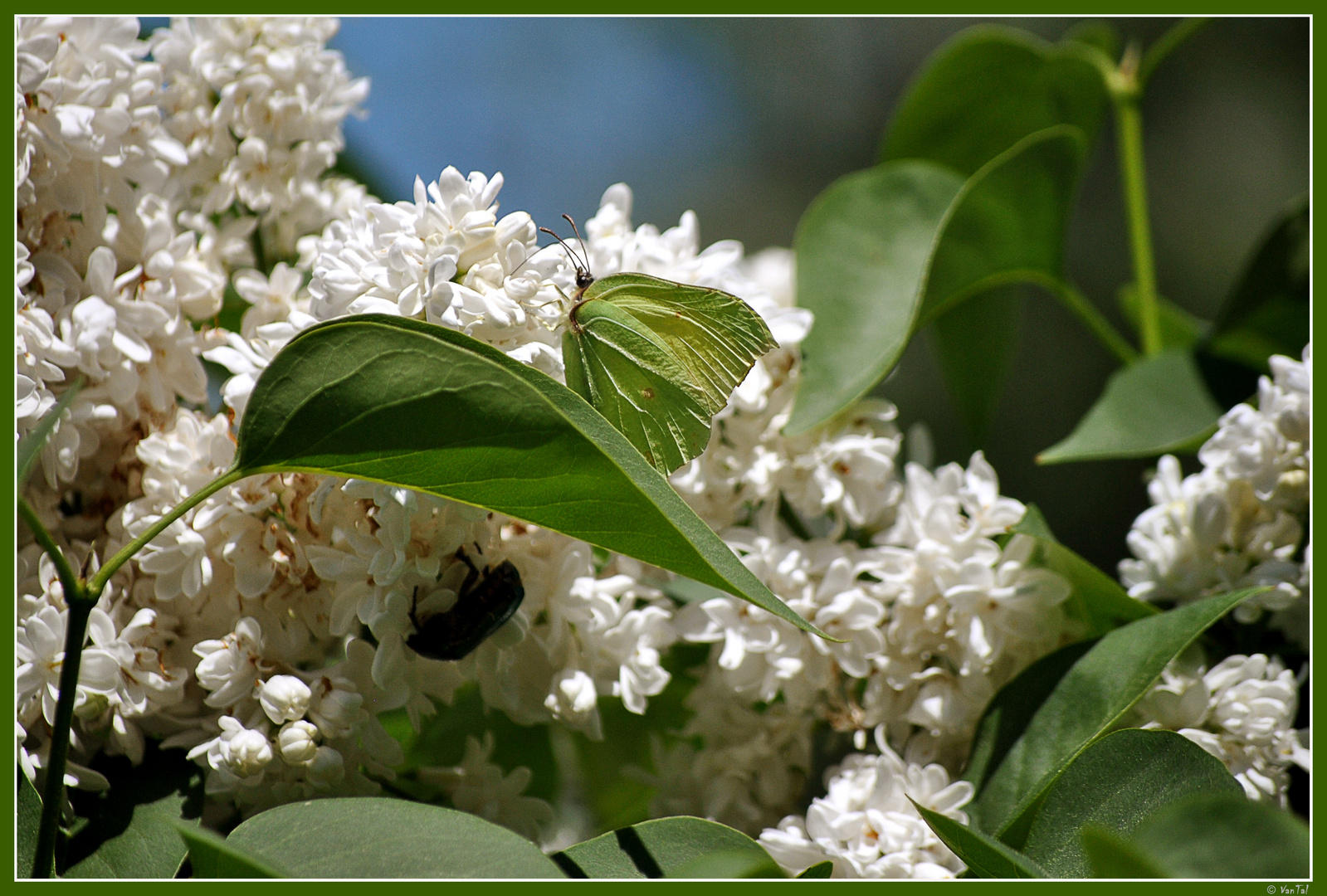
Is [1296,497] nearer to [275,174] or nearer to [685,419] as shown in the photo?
[685,419]

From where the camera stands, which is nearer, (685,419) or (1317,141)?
(685,419)

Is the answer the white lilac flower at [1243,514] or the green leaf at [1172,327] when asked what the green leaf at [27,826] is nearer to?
the white lilac flower at [1243,514]

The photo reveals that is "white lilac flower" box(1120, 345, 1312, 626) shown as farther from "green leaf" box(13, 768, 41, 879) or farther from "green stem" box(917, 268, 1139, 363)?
"green leaf" box(13, 768, 41, 879)

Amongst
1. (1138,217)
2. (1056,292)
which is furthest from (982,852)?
(1138,217)

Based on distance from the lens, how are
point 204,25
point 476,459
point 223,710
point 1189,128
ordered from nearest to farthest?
point 476,459
point 223,710
point 204,25
point 1189,128

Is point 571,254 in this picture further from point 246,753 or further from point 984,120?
point 984,120

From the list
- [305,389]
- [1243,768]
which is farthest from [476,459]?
[1243,768]
